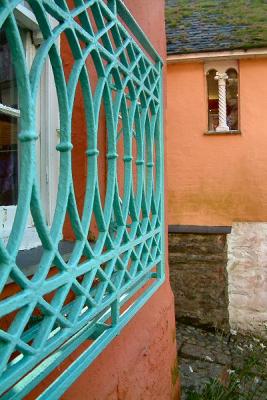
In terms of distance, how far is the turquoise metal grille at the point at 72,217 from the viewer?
1073 millimetres

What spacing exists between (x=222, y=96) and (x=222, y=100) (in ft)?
0.24

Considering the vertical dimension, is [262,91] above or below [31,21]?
above

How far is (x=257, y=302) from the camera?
7.26 meters

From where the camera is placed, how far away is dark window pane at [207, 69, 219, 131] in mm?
7902

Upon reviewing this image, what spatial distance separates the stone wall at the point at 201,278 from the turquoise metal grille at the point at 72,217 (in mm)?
5157

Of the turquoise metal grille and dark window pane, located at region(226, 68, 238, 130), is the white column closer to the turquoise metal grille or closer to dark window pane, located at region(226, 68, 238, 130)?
dark window pane, located at region(226, 68, 238, 130)

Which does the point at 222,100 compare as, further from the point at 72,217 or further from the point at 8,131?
the point at 72,217

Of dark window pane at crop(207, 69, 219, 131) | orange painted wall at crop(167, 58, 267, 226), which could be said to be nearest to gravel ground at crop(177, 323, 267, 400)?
orange painted wall at crop(167, 58, 267, 226)

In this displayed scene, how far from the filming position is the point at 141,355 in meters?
2.51

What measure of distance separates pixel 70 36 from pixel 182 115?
6.47m

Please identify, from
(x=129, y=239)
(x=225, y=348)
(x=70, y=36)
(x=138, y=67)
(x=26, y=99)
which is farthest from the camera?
(x=225, y=348)

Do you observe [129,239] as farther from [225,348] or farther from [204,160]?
[204,160]

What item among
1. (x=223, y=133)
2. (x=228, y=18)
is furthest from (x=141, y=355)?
(x=228, y=18)

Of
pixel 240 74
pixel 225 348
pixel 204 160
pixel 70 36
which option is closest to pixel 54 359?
pixel 70 36
